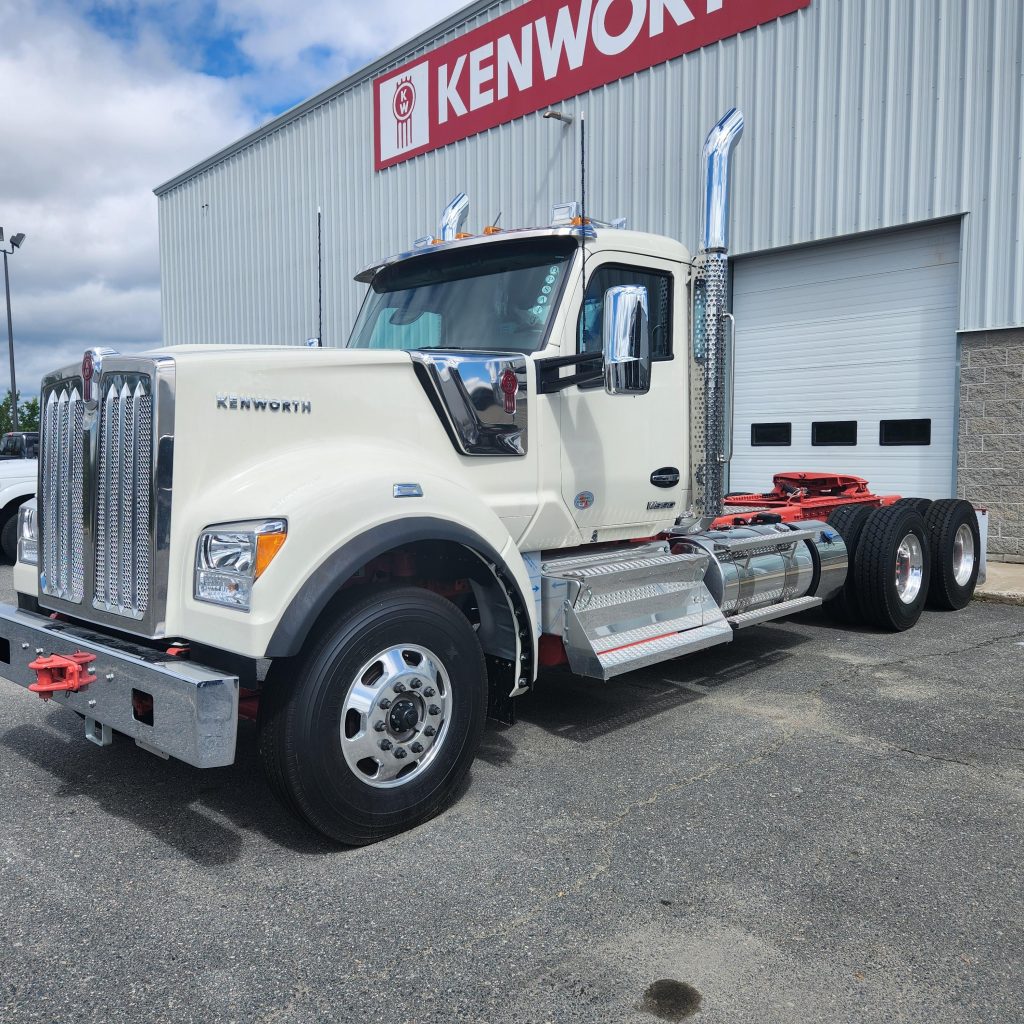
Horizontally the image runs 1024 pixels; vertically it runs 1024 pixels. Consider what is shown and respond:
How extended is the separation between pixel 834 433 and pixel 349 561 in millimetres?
9272

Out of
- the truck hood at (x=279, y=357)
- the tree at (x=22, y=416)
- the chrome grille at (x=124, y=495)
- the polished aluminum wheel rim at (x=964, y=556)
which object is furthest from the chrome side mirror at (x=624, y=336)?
the tree at (x=22, y=416)

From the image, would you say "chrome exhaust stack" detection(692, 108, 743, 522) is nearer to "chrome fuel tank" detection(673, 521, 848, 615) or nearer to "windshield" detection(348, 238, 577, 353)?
"chrome fuel tank" detection(673, 521, 848, 615)

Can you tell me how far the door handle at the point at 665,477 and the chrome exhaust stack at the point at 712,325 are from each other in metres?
0.19

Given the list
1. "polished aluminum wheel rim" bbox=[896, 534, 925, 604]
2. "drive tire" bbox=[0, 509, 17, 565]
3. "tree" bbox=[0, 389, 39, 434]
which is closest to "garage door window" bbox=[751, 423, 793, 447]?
"polished aluminum wheel rim" bbox=[896, 534, 925, 604]

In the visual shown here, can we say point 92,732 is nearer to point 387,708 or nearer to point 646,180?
point 387,708

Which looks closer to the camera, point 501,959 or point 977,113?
point 501,959

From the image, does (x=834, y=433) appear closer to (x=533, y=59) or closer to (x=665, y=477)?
(x=665, y=477)

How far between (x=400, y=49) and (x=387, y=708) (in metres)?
14.6

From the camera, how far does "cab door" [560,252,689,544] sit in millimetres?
4684

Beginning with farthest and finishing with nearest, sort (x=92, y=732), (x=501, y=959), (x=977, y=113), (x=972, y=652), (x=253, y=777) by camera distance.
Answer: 1. (x=977, y=113)
2. (x=972, y=652)
3. (x=253, y=777)
4. (x=92, y=732)
5. (x=501, y=959)

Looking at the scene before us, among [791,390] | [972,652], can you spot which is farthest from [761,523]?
[791,390]

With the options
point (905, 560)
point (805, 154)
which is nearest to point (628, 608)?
point (905, 560)

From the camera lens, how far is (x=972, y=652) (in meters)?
6.59

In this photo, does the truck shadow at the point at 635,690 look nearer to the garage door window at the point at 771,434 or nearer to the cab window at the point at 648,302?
the cab window at the point at 648,302
